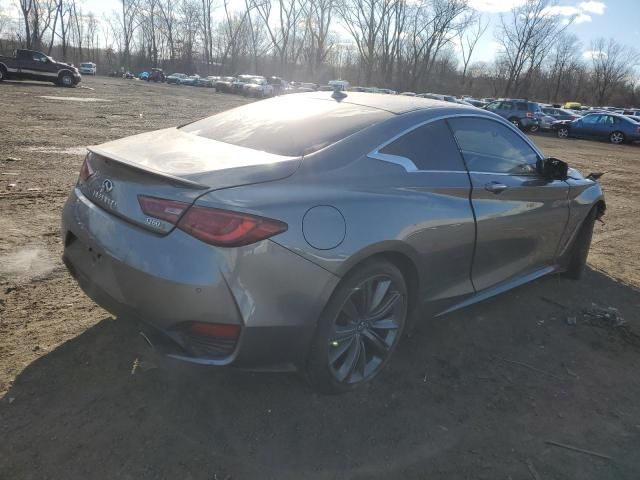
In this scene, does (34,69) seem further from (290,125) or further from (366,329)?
(366,329)

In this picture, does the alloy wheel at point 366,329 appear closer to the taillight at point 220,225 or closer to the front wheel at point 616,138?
the taillight at point 220,225

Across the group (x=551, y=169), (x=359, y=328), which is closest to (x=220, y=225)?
(x=359, y=328)

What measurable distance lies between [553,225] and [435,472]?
8.28 ft

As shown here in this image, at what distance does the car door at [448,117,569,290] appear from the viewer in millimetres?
3373

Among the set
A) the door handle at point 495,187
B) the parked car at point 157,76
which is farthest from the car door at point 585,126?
the parked car at point 157,76

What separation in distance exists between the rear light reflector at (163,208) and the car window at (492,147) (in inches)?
77.8

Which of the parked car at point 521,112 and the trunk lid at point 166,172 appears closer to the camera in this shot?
the trunk lid at point 166,172

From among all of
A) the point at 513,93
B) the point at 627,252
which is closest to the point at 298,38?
the point at 513,93

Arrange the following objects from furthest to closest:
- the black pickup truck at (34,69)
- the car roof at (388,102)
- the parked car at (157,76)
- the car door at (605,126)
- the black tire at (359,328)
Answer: the parked car at (157,76) → the black pickup truck at (34,69) → the car door at (605,126) → the car roof at (388,102) → the black tire at (359,328)

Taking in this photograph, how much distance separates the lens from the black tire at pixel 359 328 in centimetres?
254

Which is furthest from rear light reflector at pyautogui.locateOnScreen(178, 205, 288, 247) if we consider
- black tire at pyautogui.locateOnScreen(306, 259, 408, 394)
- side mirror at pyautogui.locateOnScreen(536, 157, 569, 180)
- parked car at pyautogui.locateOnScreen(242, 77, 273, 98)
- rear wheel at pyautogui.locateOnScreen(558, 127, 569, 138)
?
parked car at pyautogui.locateOnScreen(242, 77, 273, 98)

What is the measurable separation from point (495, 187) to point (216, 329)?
215 cm

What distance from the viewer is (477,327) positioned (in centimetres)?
372

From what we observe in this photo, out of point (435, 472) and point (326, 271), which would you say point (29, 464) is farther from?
point (435, 472)
